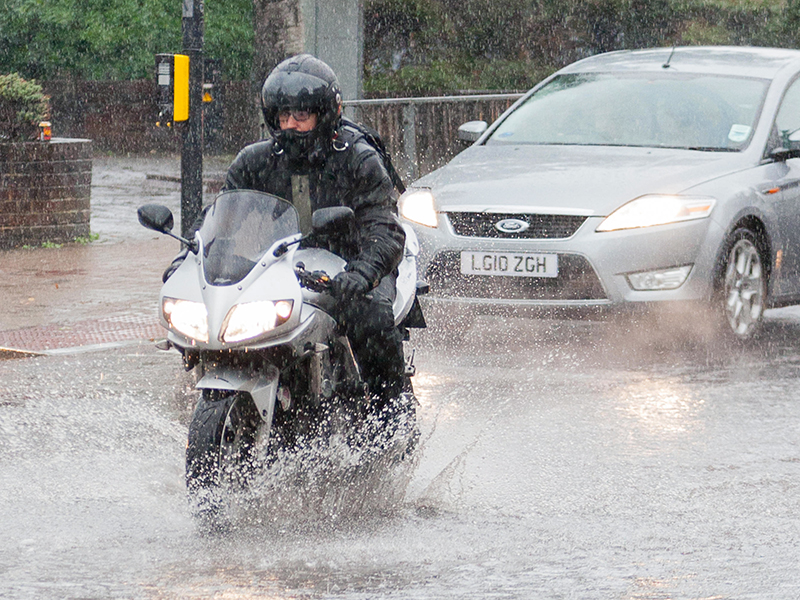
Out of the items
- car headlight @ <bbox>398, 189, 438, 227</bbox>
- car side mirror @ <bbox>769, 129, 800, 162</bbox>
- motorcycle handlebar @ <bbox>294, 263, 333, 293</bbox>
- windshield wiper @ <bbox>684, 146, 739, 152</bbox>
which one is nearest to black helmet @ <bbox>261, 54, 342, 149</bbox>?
motorcycle handlebar @ <bbox>294, 263, 333, 293</bbox>

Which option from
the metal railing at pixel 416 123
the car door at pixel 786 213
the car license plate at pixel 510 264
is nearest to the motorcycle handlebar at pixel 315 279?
the car license plate at pixel 510 264

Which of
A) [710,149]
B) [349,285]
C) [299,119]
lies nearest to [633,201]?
[710,149]

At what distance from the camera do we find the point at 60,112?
3531 cm

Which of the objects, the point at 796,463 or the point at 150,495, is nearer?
the point at 150,495

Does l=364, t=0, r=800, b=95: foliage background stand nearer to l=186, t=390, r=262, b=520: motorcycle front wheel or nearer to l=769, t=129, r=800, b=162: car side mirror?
l=769, t=129, r=800, b=162: car side mirror

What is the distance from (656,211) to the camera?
8500 millimetres

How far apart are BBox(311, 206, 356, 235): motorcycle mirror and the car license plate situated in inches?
146

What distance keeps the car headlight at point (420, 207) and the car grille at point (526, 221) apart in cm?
20

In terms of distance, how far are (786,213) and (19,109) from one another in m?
7.38

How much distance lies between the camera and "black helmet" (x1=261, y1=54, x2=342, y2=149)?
5.03 m

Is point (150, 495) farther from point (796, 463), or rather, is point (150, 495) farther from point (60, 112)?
point (60, 112)

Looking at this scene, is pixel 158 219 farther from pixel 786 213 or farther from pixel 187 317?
pixel 786 213

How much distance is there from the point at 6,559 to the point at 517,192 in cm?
468

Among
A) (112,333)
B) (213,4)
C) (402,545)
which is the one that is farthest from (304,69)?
(213,4)
